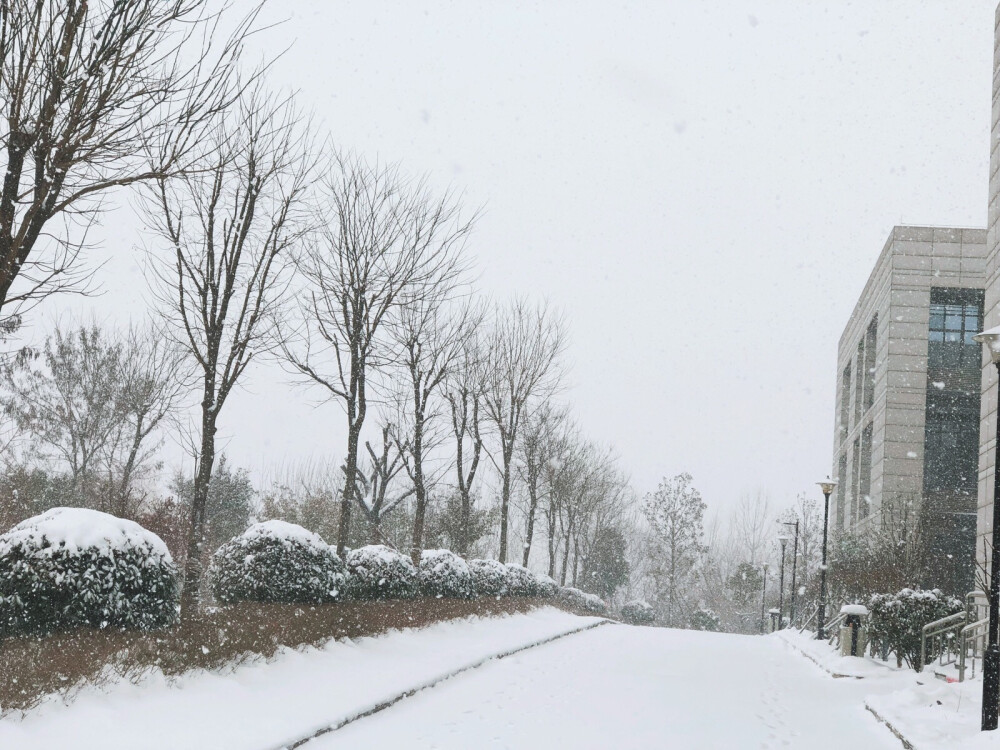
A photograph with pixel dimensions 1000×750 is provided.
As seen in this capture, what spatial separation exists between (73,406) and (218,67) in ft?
88.0

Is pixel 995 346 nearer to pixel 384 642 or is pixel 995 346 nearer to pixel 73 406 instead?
pixel 384 642

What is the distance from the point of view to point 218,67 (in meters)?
8.21

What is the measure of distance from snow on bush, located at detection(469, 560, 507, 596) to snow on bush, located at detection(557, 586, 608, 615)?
11.3 m

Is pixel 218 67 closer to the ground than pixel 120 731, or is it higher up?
higher up

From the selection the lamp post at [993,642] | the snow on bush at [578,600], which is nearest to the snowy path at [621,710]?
the lamp post at [993,642]

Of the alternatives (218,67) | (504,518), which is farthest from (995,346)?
(504,518)

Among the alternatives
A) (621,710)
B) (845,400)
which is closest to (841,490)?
(845,400)

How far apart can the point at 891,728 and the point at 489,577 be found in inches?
599

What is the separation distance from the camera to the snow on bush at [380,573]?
16.5 m

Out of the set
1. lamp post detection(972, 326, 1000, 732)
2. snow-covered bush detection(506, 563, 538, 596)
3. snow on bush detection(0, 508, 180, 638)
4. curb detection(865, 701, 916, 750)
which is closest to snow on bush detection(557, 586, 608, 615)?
snow-covered bush detection(506, 563, 538, 596)

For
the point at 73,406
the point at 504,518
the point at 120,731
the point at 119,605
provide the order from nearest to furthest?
the point at 120,731
the point at 119,605
the point at 504,518
the point at 73,406

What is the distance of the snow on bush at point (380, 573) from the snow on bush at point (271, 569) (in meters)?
2.65

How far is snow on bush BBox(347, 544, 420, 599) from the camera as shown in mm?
16469

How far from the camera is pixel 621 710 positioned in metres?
10.8
